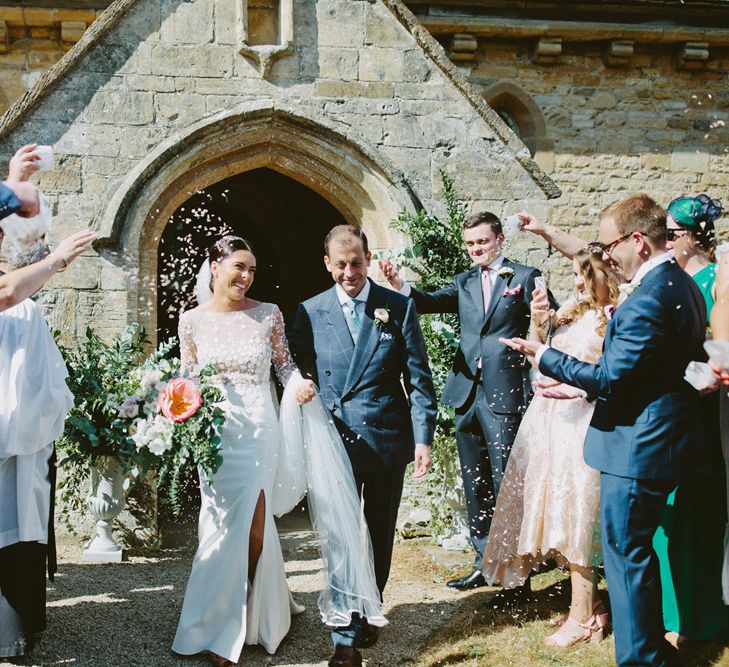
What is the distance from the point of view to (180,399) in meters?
4.38

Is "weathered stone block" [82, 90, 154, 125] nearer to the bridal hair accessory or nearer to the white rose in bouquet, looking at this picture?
the bridal hair accessory

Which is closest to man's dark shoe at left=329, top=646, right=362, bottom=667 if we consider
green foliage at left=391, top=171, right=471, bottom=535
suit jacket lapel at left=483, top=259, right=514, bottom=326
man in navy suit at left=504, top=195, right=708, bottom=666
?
man in navy suit at left=504, top=195, right=708, bottom=666

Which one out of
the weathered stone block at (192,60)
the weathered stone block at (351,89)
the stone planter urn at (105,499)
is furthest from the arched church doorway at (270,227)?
the stone planter urn at (105,499)

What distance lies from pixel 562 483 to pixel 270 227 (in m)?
7.74

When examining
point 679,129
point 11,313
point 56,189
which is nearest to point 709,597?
point 11,313

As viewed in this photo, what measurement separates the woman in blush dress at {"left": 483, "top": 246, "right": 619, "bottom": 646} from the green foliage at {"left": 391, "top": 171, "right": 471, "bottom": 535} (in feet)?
5.89

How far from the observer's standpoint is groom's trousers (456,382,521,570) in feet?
17.3

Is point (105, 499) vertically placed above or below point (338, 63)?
below

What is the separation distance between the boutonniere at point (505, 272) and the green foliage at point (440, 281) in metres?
1.33

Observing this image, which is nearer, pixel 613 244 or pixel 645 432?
pixel 645 432

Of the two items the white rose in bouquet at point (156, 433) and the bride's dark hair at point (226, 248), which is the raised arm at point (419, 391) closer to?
the bride's dark hair at point (226, 248)

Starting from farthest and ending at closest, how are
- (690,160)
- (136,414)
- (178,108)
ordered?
(690,160) → (178,108) → (136,414)

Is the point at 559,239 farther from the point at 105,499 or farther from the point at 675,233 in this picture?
the point at 105,499

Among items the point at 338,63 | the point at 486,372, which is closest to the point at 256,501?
the point at 486,372
